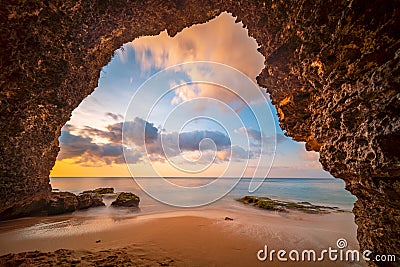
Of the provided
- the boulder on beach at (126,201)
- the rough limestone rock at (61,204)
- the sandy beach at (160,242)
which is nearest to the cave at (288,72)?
the sandy beach at (160,242)

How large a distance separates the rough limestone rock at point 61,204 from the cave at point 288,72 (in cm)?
366

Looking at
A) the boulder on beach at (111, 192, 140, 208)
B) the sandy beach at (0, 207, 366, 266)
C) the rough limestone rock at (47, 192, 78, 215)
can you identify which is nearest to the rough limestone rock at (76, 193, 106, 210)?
the rough limestone rock at (47, 192, 78, 215)

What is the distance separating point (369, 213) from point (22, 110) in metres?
8.34

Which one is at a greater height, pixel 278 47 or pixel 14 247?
pixel 278 47

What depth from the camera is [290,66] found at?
15.4ft

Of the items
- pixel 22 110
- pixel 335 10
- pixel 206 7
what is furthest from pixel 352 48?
pixel 22 110

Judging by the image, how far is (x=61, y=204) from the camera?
10.4 meters

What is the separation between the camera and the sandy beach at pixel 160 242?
4.35 metres

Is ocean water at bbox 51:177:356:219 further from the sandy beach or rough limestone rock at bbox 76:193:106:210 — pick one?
the sandy beach

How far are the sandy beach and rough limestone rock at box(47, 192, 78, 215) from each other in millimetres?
1271

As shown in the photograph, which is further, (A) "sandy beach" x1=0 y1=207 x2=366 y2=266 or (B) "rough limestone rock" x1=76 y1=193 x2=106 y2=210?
(B) "rough limestone rock" x1=76 y1=193 x2=106 y2=210

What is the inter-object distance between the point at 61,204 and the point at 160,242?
8228 mm

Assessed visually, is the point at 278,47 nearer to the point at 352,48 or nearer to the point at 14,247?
the point at 352,48

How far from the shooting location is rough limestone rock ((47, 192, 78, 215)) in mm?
10000
